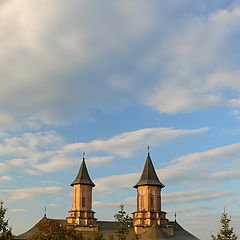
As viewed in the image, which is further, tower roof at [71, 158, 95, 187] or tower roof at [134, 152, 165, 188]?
tower roof at [71, 158, 95, 187]

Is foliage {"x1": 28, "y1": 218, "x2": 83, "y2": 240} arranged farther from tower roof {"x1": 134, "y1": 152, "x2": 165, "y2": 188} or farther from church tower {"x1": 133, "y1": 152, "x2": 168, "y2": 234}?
tower roof {"x1": 134, "y1": 152, "x2": 165, "y2": 188}

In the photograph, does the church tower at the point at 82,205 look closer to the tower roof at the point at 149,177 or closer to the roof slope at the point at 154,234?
the tower roof at the point at 149,177

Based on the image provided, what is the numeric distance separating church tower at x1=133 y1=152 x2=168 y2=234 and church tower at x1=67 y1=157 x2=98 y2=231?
8.10m

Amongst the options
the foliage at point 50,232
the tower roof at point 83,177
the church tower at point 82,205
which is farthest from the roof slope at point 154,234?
the foliage at point 50,232

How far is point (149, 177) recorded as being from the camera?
3120 inches

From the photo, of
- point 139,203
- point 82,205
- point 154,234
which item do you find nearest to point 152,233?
point 154,234

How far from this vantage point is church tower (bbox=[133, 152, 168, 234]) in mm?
75938

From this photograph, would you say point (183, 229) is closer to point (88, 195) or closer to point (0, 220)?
point (88, 195)

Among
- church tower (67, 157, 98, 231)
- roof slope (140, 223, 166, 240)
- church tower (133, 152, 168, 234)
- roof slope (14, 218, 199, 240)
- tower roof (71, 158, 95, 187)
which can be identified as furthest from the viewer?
tower roof (71, 158, 95, 187)

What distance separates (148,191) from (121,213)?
2563 cm

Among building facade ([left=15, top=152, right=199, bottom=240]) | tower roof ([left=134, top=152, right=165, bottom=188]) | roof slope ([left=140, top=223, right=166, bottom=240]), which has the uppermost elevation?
tower roof ([left=134, top=152, right=165, bottom=188])

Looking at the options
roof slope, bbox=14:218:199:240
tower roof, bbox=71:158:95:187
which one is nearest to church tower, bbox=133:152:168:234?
roof slope, bbox=14:218:199:240

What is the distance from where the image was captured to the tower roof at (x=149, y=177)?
7844 centimetres

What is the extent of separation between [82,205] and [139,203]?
10.3 meters
